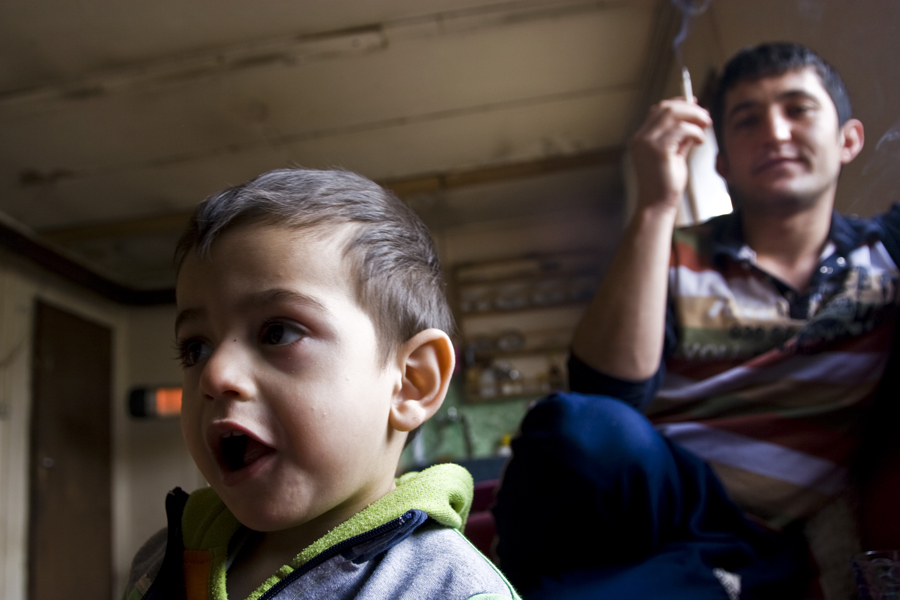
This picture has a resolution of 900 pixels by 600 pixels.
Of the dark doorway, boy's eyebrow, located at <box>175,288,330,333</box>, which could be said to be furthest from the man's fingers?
the dark doorway

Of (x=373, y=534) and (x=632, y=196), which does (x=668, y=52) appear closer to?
(x=632, y=196)

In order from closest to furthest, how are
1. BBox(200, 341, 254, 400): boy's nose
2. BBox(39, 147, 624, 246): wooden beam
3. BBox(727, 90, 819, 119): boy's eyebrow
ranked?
BBox(200, 341, 254, 400): boy's nose < BBox(727, 90, 819, 119): boy's eyebrow < BBox(39, 147, 624, 246): wooden beam

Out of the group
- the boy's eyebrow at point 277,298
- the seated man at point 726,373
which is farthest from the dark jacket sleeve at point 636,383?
the boy's eyebrow at point 277,298

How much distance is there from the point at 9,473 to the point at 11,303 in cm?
25

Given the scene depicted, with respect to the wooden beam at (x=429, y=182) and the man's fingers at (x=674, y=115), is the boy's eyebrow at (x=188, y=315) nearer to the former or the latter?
the wooden beam at (x=429, y=182)

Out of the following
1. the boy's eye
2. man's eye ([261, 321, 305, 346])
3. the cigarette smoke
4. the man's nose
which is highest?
the cigarette smoke

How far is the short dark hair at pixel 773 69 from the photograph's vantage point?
0.38m

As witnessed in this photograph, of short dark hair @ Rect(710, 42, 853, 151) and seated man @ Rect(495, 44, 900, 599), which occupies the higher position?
short dark hair @ Rect(710, 42, 853, 151)

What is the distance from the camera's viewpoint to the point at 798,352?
0.47 meters

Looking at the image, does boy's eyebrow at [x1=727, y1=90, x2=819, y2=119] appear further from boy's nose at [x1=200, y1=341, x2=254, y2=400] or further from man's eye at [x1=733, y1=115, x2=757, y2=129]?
boy's nose at [x1=200, y1=341, x2=254, y2=400]

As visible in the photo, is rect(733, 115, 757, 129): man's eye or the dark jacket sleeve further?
the dark jacket sleeve

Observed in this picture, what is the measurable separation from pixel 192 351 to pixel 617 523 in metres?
0.41

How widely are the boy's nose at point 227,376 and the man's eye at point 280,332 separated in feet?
0.06

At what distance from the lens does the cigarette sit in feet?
1.76
